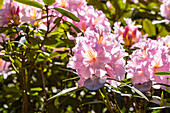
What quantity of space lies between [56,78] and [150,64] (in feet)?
3.33

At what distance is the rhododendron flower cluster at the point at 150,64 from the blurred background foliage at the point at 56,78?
0.08m

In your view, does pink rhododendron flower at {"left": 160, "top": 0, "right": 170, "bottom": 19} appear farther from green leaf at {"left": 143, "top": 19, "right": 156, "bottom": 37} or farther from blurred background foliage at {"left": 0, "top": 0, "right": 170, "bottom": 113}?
green leaf at {"left": 143, "top": 19, "right": 156, "bottom": 37}

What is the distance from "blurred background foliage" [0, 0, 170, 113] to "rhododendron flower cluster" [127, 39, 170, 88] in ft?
0.26

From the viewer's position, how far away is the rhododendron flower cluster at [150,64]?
1.16 meters

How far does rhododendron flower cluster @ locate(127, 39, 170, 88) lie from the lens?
1.16 meters

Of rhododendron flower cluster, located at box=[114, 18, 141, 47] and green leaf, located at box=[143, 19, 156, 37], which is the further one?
green leaf, located at box=[143, 19, 156, 37]

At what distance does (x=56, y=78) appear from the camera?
2.05 metres

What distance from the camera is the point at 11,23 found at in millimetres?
1427

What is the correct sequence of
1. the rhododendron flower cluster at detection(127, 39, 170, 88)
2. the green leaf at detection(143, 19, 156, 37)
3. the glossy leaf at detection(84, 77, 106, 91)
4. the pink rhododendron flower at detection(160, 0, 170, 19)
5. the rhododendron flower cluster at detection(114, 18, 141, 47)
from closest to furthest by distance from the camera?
1. the glossy leaf at detection(84, 77, 106, 91)
2. the rhododendron flower cluster at detection(127, 39, 170, 88)
3. the rhododendron flower cluster at detection(114, 18, 141, 47)
4. the pink rhododendron flower at detection(160, 0, 170, 19)
5. the green leaf at detection(143, 19, 156, 37)

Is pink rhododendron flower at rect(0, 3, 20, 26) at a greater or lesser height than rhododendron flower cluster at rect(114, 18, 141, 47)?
greater

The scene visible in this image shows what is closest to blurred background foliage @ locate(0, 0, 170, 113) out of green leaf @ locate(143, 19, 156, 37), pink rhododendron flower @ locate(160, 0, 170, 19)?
green leaf @ locate(143, 19, 156, 37)

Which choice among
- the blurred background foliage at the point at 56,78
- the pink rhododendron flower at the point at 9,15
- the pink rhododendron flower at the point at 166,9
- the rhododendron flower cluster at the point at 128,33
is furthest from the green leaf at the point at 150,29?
the pink rhododendron flower at the point at 9,15

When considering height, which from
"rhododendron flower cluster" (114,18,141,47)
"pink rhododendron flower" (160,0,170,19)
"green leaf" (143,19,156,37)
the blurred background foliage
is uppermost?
"pink rhododendron flower" (160,0,170,19)

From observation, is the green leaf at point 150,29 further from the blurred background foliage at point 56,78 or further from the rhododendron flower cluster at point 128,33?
the rhododendron flower cluster at point 128,33
